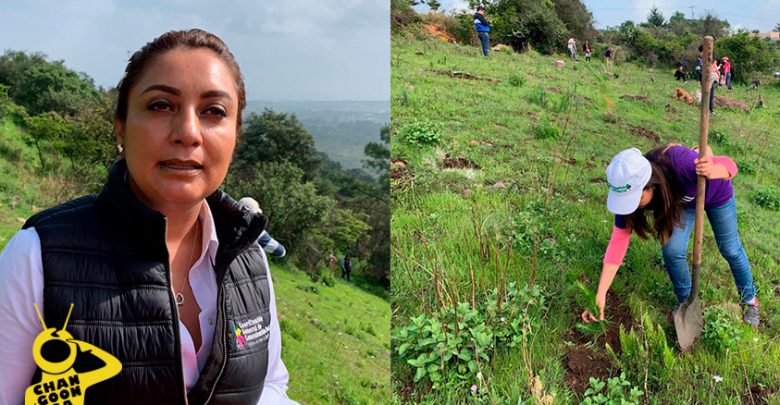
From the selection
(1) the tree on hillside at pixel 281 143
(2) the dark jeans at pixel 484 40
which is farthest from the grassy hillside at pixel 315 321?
(2) the dark jeans at pixel 484 40

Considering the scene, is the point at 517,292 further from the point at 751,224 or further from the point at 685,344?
the point at 751,224

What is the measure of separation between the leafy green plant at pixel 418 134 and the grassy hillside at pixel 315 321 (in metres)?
7.92

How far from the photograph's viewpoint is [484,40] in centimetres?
362

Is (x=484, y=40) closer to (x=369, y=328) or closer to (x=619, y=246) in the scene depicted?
(x=619, y=246)

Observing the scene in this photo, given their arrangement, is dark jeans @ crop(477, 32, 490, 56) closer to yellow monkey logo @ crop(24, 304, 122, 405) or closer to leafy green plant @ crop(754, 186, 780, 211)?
leafy green plant @ crop(754, 186, 780, 211)

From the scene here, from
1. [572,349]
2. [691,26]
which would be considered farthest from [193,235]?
[691,26]

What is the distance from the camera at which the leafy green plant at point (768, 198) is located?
9.60ft

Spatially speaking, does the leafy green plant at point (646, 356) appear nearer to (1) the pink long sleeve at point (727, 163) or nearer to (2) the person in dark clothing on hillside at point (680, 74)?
(1) the pink long sleeve at point (727, 163)

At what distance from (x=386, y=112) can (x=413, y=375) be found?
1.41 metres

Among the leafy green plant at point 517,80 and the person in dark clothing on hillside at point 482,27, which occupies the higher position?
the person in dark clothing on hillside at point 482,27

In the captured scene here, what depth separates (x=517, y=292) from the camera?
2922 mm

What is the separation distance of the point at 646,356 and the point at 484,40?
6.38 feet

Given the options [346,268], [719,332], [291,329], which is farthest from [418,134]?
[346,268]

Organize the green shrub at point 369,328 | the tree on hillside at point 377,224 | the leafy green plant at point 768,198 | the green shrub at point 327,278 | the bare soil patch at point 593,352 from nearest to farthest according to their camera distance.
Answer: the bare soil patch at point 593,352 < the leafy green plant at point 768,198 < the green shrub at point 369,328 < the green shrub at point 327,278 < the tree on hillside at point 377,224
